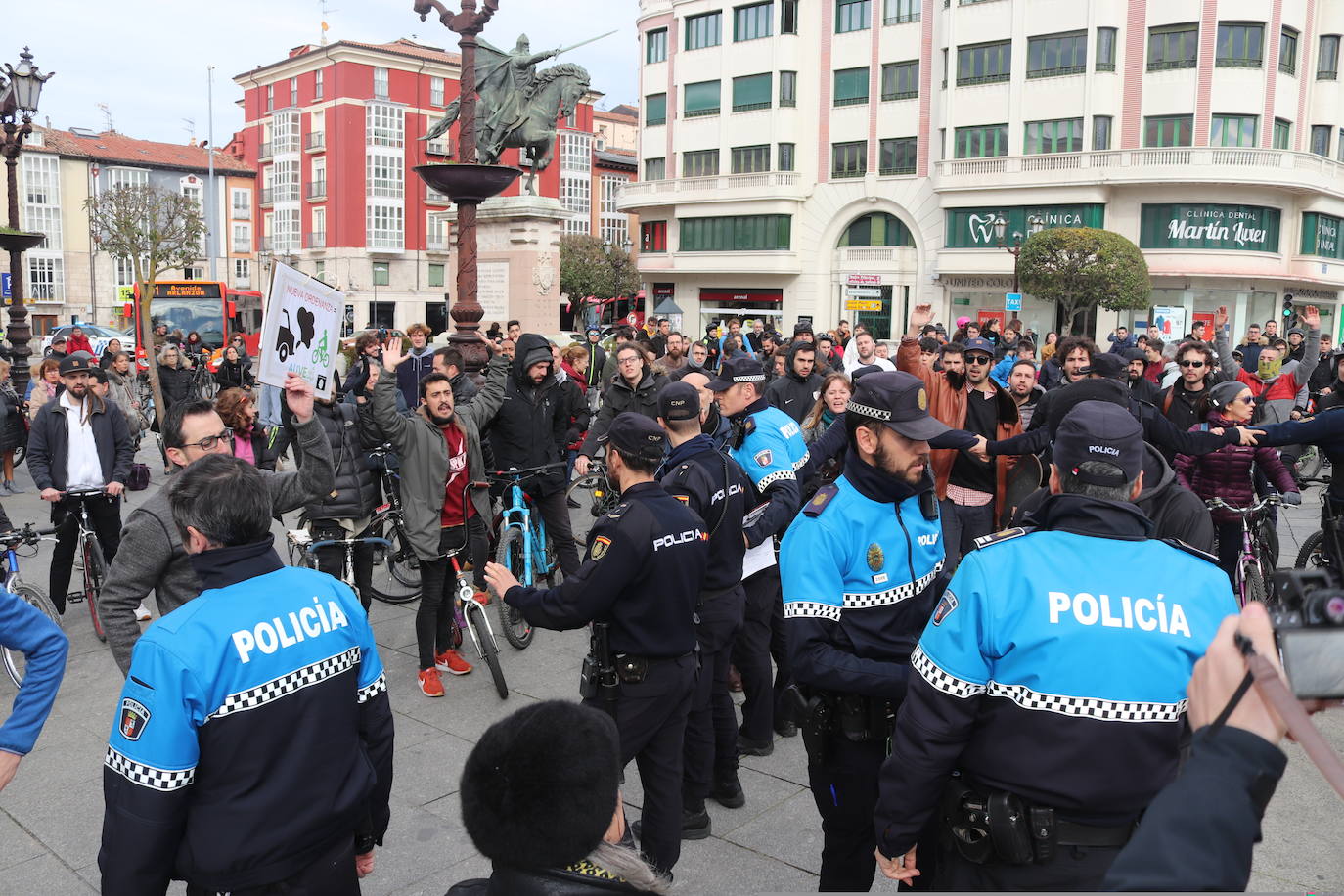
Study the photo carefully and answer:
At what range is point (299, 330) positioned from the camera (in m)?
5.15

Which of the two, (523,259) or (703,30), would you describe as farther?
(703,30)

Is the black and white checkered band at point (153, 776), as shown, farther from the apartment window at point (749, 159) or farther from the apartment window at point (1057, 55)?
the apartment window at point (749, 159)

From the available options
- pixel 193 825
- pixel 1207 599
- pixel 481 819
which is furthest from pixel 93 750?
pixel 1207 599

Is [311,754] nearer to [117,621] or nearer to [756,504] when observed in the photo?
[117,621]

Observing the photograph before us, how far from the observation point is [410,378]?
1163cm

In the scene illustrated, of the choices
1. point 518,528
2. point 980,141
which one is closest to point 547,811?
point 518,528

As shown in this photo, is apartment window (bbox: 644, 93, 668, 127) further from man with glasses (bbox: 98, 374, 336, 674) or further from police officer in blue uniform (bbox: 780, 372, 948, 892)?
police officer in blue uniform (bbox: 780, 372, 948, 892)

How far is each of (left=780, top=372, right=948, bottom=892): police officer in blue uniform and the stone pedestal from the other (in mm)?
16531

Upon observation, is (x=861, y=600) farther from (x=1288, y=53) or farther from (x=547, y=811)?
(x=1288, y=53)

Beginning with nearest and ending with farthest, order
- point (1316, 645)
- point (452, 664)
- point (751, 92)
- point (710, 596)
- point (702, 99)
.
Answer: point (1316, 645), point (710, 596), point (452, 664), point (751, 92), point (702, 99)

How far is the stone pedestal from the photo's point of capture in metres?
19.5

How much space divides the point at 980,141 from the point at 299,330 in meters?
42.4

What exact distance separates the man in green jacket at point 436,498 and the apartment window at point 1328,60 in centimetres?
4599

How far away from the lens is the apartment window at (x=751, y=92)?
4847 centimetres
